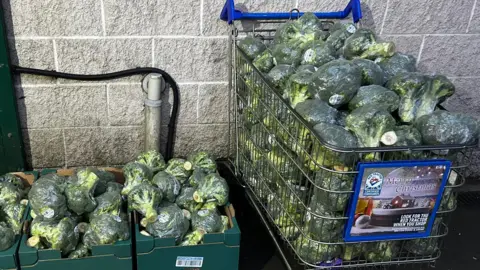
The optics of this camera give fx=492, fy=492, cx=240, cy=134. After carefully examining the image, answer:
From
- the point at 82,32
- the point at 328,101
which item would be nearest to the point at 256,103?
the point at 328,101

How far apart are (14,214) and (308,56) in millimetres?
1728

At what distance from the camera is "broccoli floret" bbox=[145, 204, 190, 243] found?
2.43 meters

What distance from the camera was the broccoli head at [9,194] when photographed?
2.61 meters

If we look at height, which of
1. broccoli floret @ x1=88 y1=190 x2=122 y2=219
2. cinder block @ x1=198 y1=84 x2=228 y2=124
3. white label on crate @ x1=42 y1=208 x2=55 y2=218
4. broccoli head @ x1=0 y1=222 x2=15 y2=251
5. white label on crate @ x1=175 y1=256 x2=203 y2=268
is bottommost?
white label on crate @ x1=175 y1=256 x2=203 y2=268

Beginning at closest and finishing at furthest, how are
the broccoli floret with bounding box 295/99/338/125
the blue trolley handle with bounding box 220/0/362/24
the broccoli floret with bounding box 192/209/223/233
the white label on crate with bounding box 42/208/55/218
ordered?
1. the broccoli floret with bounding box 295/99/338/125
2. the white label on crate with bounding box 42/208/55/218
3. the broccoli floret with bounding box 192/209/223/233
4. the blue trolley handle with bounding box 220/0/362/24

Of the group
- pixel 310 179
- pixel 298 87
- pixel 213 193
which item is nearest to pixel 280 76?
pixel 298 87

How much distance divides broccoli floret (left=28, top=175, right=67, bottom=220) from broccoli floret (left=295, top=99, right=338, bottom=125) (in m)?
1.26

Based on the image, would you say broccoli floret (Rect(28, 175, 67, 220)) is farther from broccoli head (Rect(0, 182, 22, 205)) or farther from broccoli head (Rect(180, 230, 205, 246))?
broccoli head (Rect(180, 230, 205, 246))

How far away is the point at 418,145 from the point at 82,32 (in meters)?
2.06

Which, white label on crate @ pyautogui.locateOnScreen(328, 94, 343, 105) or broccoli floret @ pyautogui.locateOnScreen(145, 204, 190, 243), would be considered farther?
broccoli floret @ pyautogui.locateOnScreen(145, 204, 190, 243)

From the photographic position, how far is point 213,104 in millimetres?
3377

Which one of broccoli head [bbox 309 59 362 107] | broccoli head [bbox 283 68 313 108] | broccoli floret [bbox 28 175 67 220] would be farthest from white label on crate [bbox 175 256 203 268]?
broccoli head [bbox 309 59 362 107]

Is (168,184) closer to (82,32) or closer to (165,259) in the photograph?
(165,259)

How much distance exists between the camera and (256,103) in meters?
2.69
